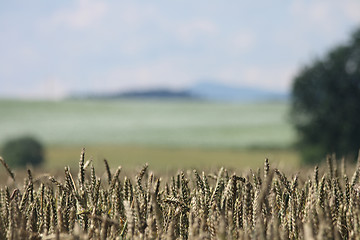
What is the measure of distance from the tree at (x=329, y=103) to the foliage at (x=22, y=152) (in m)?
19.8

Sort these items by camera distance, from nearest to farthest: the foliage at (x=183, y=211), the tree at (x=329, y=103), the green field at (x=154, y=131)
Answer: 1. the foliage at (x=183, y=211)
2. the tree at (x=329, y=103)
3. the green field at (x=154, y=131)

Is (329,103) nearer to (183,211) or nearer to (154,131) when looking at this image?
(183,211)

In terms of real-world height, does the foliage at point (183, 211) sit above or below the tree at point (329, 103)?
below

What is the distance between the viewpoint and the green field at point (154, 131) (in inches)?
2018

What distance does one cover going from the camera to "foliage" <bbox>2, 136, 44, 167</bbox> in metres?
37.8

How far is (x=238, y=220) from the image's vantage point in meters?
2.51

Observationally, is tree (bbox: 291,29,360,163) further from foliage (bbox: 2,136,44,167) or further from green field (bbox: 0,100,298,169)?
foliage (bbox: 2,136,44,167)

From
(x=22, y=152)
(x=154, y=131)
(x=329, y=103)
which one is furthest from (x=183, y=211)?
(x=154, y=131)

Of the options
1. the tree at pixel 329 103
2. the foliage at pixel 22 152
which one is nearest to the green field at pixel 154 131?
the tree at pixel 329 103

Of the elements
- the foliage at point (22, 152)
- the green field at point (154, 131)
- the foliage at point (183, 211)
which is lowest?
the foliage at point (183, 211)

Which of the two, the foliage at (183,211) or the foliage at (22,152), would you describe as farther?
the foliage at (22,152)

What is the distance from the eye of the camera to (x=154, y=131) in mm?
73062

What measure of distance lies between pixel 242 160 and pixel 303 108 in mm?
10784

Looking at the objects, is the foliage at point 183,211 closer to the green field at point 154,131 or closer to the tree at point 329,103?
the tree at point 329,103
